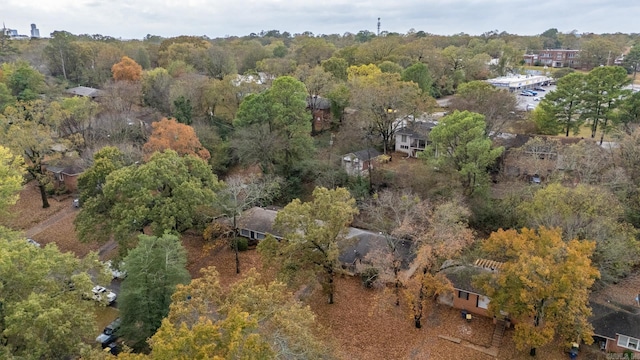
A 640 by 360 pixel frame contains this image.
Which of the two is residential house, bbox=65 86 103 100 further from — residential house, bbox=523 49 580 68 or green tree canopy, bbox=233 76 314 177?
residential house, bbox=523 49 580 68

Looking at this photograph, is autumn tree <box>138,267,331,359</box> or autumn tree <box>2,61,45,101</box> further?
autumn tree <box>2,61,45,101</box>

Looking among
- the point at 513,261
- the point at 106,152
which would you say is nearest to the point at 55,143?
the point at 106,152

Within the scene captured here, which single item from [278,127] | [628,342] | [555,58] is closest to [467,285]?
[628,342]

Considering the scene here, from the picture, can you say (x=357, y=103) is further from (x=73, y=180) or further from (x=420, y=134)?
(x=73, y=180)

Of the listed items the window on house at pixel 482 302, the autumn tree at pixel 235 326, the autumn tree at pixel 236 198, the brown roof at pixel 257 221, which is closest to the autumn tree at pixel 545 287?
the window on house at pixel 482 302

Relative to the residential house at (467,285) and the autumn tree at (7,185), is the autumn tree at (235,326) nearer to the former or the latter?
the residential house at (467,285)

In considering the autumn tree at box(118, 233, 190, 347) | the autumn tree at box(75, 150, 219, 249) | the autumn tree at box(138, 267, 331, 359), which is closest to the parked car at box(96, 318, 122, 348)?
the autumn tree at box(118, 233, 190, 347)
